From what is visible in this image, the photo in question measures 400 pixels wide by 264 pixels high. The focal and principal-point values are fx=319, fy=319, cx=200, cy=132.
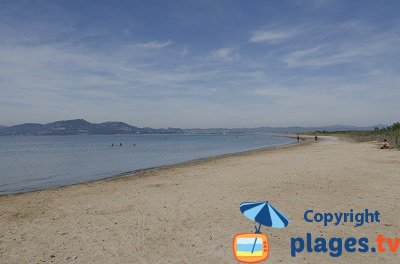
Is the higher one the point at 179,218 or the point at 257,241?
the point at 257,241

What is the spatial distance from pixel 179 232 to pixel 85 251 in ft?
9.79

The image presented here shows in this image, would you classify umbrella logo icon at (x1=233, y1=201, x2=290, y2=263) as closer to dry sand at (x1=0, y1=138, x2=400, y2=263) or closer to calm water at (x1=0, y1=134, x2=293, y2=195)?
dry sand at (x1=0, y1=138, x2=400, y2=263)

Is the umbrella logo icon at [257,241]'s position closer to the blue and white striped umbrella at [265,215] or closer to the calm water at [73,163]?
the blue and white striped umbrella at [265,215]

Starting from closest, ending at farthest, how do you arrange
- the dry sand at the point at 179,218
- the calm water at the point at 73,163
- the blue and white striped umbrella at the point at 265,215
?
the blue and white striped umbrella at the point at 265,215, the dry sand at the point at 179,218, the calm water at the point at 73,163

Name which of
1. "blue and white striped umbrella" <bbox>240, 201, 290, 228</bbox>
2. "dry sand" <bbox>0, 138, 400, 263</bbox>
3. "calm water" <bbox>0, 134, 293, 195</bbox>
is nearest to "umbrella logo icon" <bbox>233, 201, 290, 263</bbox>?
"blue and white striped umbrella" <bbox>240, 201, 290, 228</bbox>

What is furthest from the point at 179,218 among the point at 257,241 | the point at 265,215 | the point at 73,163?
the point at 73,163

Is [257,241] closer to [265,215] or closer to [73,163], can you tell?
[265,215]

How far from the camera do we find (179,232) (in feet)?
35.0

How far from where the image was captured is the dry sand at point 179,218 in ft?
29.5

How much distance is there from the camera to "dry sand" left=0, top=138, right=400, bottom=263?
8984 millimetres

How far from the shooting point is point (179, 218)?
→ 12.2 metres

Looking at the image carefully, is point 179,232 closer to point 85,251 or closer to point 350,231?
point 85,251

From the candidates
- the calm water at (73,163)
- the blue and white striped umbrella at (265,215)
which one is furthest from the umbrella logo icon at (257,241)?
the calm water at (73,163)

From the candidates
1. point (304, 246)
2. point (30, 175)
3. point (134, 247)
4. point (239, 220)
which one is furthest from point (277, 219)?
point (30, 175)
